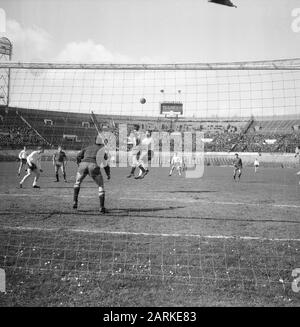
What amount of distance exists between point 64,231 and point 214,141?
48.3 metres

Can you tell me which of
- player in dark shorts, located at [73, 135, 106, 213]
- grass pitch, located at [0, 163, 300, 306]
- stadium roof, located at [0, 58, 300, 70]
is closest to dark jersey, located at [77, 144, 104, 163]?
player in dark shorts, located at [73, 135, 106, 213]

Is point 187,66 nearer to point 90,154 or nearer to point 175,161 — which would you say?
point 90,154

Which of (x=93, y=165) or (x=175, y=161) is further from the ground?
(x=175, y=161)

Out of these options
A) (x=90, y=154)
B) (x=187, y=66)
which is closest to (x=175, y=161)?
(x=90, y=154)

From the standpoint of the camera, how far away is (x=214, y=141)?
5400 centimetres

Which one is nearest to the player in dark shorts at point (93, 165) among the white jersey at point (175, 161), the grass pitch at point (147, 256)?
the grass pitch at point (147, 256)

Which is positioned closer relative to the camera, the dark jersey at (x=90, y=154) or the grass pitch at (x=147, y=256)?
the grass pitch at (x=147, y=256)

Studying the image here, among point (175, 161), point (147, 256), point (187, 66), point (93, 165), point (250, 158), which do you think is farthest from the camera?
point (250, 158)

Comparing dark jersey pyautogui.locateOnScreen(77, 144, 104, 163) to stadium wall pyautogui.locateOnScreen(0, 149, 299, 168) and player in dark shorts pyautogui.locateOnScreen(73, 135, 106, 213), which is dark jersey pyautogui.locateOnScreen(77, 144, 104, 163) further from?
stadium wall pyautogui.locateOnScreen(0, 149, 299, 168)

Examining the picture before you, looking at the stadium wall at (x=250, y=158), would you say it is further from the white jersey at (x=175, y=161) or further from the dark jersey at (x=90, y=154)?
the dark jersey at (x=90, y=154)

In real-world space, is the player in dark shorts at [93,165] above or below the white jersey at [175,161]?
below

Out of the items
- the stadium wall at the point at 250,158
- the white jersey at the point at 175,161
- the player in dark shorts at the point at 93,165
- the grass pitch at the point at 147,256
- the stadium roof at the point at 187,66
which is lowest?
the grass pitch at the point at 147,256

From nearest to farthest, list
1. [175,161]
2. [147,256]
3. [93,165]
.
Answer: [147,256] < [93,165] < [175,161]
